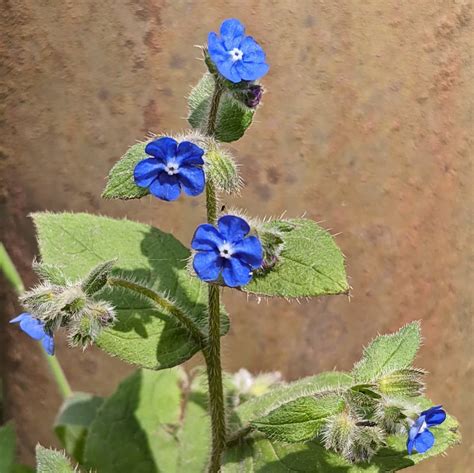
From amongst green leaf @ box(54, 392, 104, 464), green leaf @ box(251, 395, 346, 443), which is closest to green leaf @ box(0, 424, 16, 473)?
green leaf @ box(54, 392, 104, 464)

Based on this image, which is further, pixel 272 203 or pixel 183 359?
pixel 272 203

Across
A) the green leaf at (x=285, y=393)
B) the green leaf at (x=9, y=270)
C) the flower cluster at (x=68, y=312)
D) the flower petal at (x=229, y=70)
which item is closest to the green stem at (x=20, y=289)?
the green leaf at (x=9, y=270)

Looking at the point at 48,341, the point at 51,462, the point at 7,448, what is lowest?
the point at 7,448

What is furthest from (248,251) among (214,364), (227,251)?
(214,364)

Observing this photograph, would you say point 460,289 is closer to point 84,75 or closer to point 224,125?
point 224,125

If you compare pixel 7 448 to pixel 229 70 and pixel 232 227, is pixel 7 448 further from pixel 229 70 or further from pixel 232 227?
pixel 229 70

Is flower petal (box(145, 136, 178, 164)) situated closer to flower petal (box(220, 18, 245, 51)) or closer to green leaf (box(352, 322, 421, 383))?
flower petal (box(220, 18, 245, 51))

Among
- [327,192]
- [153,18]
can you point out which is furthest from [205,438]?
[153,18]
